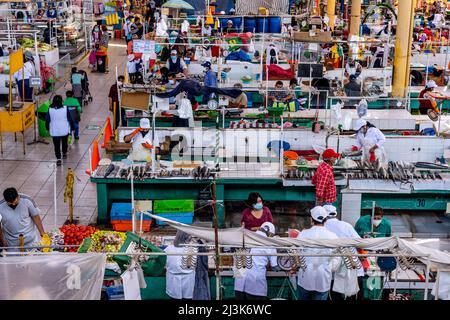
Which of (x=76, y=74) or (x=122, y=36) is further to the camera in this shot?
(x=122, y=36)

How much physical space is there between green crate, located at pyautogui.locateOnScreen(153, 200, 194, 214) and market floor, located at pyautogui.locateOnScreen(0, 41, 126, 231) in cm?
126

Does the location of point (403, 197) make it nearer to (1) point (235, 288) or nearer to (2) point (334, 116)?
(2) point (334, 116)

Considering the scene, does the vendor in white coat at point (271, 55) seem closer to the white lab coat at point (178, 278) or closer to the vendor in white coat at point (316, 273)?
the vendor in white coat at point (316, 273)

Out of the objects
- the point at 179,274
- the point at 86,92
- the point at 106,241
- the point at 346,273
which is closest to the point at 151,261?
the point at 179,274

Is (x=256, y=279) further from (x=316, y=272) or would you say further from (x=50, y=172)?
(x=50, y=172)

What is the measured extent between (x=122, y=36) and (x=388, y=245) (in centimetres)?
2810

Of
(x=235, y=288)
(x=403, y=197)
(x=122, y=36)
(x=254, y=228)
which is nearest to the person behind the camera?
(x=235, y=288)

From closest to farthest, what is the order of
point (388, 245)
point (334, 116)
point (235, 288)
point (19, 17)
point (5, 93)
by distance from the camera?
point (388, 245) < point (235, 288) < point (334, 116) < point (5, 93) < point (19, 17)

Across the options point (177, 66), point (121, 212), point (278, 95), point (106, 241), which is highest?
point (177, 66)

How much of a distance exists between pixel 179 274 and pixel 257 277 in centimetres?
94

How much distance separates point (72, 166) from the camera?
17062 millimetres

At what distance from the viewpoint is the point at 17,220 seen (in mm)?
10492

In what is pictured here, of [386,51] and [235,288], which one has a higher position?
[386,51]
